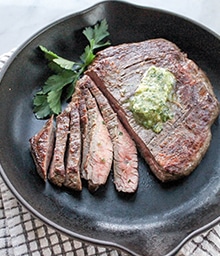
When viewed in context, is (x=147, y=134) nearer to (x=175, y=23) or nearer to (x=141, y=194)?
(x=141, y=194)

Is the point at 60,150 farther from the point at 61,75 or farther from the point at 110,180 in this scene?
the point at 61,75

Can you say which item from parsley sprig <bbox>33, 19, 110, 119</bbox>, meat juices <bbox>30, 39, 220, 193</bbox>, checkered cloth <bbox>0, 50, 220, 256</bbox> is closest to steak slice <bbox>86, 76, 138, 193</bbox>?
meat juices <bbox>30, 39, 220, 193</bbox>

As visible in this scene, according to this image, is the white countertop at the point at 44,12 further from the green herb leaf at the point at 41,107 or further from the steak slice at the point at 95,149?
the steak slice at the point at 95,149

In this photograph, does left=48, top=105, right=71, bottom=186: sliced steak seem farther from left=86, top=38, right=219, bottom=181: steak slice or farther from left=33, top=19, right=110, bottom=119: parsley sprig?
left=86, top=38, right=219, bottom=181: steak slice

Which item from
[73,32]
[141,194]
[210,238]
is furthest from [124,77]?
[210,238]

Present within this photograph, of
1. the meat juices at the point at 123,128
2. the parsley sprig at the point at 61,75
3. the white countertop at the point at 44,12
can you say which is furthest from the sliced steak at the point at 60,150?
the white countertop at the point at 44,12

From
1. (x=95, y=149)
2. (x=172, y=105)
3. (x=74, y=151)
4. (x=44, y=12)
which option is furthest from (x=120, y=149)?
(x=44, y=12)

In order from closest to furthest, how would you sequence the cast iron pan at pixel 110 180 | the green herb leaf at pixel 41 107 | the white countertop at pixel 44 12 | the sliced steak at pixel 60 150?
the cast iron pan at pixel 110 180, the sliced steak at pixel 60 150, the green herb leaf at pixel 41 107, the white countertop at pixel 44 12
